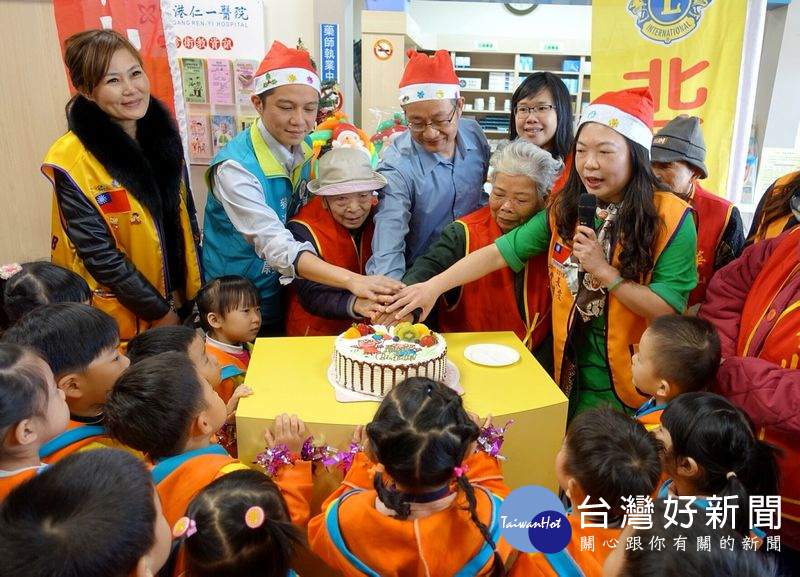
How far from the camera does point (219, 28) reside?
369 centimetres

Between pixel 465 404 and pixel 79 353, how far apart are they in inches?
40.0

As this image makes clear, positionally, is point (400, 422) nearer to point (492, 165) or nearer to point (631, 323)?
point (631, 323)

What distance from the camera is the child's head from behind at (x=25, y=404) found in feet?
3.83

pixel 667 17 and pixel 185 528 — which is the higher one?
pixel 667 17

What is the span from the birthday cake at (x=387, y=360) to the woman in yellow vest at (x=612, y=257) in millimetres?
197

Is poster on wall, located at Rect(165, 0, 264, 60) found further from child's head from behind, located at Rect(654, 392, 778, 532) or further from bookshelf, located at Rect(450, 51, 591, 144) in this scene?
bookshelf, located at Rect(450, 51, 591, 144)

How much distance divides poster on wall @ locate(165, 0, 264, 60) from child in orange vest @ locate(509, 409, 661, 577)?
3362 millimetres

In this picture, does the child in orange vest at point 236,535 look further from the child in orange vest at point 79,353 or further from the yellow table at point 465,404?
the child in orange vest at point 79,353

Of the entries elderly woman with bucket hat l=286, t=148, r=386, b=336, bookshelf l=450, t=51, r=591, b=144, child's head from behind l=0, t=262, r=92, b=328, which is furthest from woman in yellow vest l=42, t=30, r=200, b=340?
bookshelf l=450, t=51, r=591, b=144

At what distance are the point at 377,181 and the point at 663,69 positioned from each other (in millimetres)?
1959

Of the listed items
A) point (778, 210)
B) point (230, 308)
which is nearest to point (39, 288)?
point (230, 308)

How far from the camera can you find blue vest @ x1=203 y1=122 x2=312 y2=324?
2.25 m

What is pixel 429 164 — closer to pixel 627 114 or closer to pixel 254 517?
pixel 627 114

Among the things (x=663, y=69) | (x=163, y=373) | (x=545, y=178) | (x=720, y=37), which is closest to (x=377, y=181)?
(x=545, y=178)
